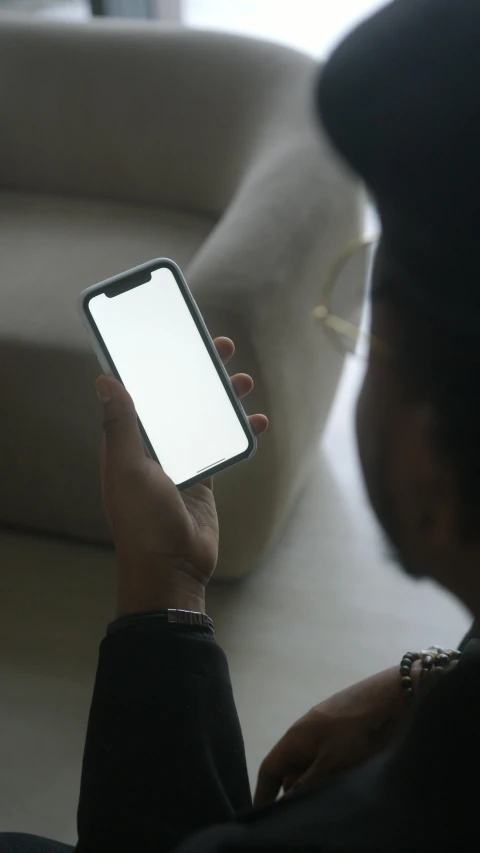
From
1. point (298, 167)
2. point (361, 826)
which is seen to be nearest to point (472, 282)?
point (361, 826)

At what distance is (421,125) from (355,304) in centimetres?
53

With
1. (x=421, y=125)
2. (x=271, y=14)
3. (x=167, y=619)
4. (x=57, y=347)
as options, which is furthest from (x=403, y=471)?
(x=271, y=14)

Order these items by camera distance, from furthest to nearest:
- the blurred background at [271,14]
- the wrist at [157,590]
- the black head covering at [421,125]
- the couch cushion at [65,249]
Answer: the blurred background at [271,14]
the couch cushion at [65,249]
the wrist at [157,590]
the black head covering at [421,125]

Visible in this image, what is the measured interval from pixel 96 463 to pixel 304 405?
34cm

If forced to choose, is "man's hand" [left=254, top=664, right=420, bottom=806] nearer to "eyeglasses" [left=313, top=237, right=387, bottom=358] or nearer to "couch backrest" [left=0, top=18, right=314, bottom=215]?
"eyeglasses" [left=313, top=237, right=387, bottom=358]

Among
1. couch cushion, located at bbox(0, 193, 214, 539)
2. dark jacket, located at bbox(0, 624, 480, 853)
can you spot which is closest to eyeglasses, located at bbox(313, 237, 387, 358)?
dark jacket, located at bbox(0, 624, 480, 853)

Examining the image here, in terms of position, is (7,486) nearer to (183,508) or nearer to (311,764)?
(183,508)

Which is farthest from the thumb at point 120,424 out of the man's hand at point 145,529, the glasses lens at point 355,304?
the glasses lens at point 355,304

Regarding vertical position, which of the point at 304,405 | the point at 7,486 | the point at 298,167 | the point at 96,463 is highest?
the point at 298,167

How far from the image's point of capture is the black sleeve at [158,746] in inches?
25.0

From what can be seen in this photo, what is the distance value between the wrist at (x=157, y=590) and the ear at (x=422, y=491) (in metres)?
0.28

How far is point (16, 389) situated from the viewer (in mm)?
1323

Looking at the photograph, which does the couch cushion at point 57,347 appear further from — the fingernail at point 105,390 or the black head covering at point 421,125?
the black head covering at point 421,125

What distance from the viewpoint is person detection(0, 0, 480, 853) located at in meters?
0.39
